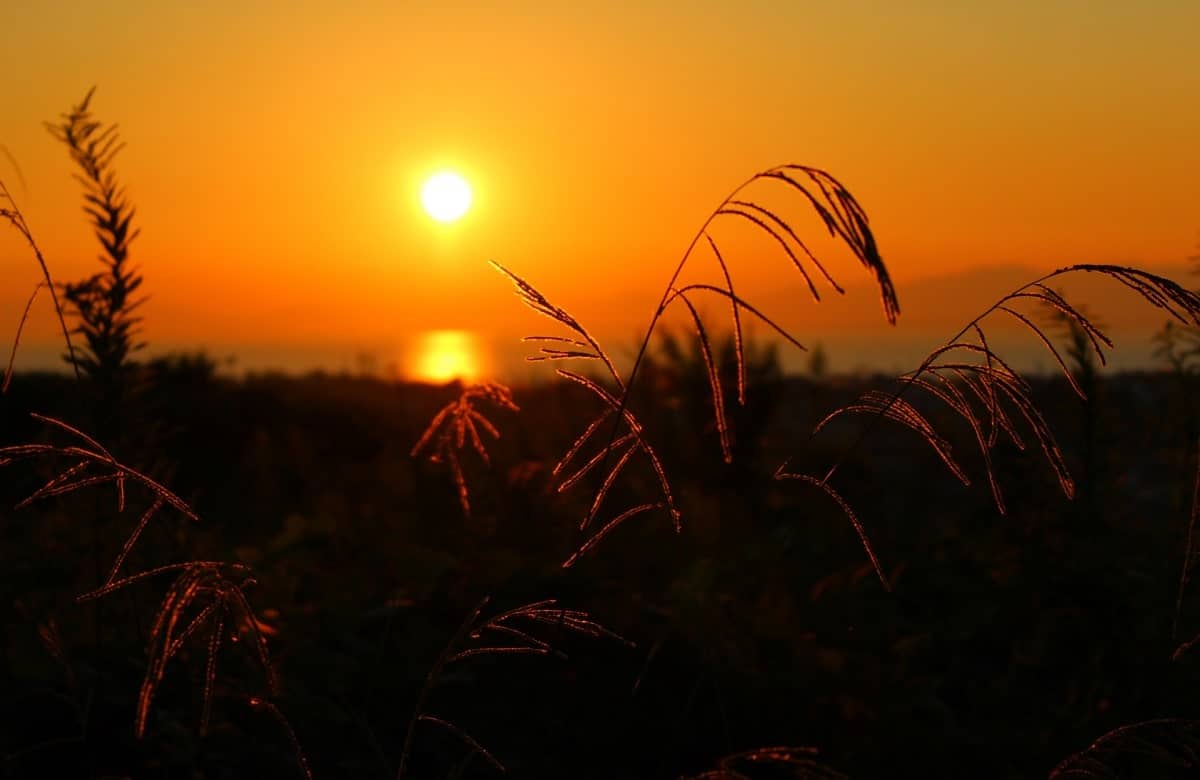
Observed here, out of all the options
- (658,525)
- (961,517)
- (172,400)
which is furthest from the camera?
(172,400)

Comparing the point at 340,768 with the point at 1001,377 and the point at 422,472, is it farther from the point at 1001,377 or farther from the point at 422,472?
the point at 422,472

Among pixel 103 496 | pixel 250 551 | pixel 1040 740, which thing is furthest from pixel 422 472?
pixel 1040 740

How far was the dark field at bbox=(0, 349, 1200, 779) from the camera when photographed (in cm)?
359

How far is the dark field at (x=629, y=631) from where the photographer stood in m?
3.59

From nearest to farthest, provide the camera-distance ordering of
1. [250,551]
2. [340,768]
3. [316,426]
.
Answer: [340,768], [250,551], [316,426]

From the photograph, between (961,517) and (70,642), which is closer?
(70,642)

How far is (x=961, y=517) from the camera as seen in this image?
7.57 meters

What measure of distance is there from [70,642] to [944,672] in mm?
3626

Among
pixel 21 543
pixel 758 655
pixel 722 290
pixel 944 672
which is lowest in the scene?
pixel 944 672

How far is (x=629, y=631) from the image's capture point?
4.33 metres

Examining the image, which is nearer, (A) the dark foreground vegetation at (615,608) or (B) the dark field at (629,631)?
(A) the dark foreground vegetation at (615,608)

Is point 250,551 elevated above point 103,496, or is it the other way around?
point 103,496

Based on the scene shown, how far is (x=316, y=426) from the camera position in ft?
46.3

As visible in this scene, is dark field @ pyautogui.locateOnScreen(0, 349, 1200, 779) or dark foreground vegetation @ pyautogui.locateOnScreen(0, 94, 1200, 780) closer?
dark foreground vegetation @ pyautogui.locateOnScreen(0, 94, 1200, 780)
